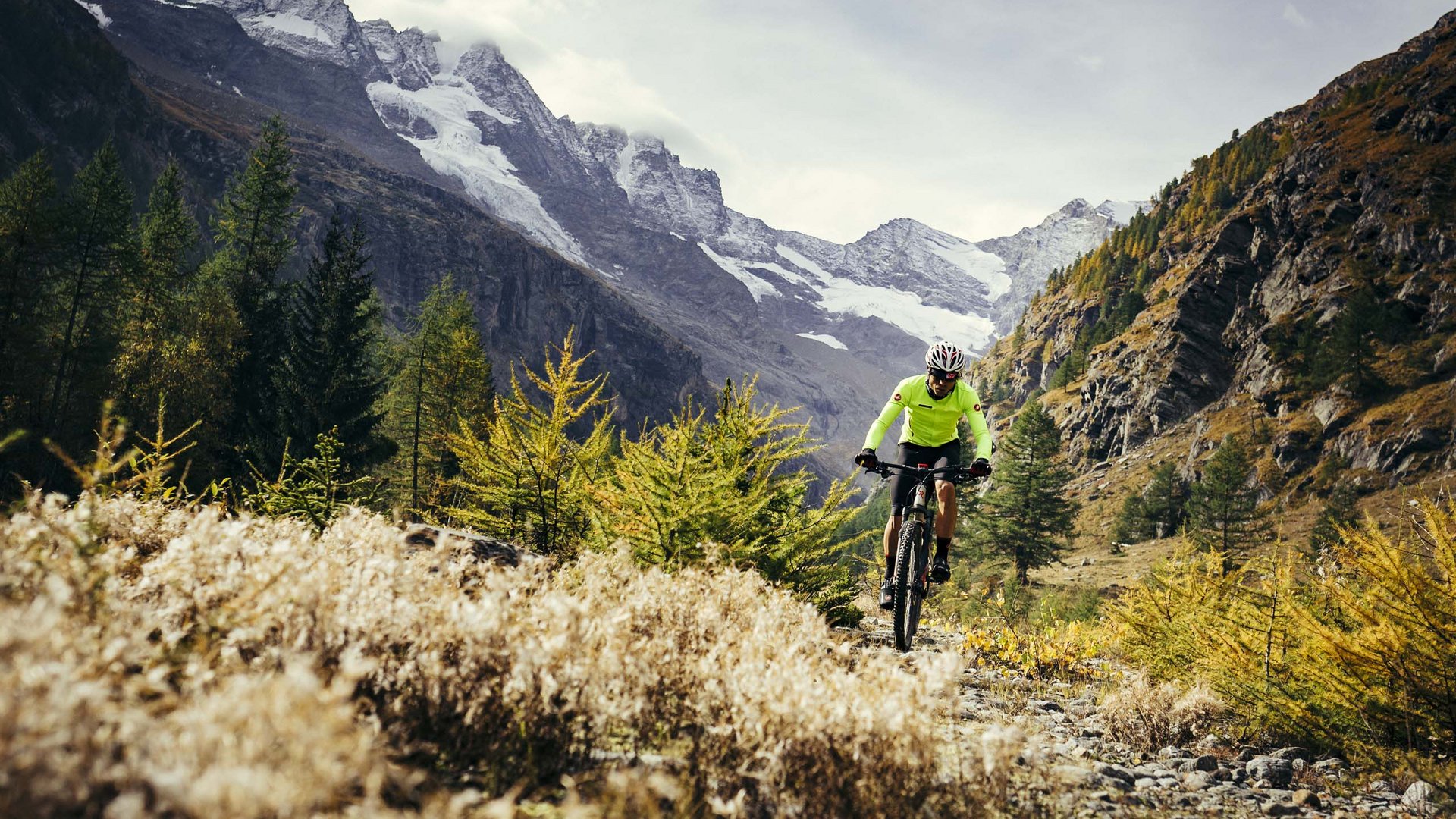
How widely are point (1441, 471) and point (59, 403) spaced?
80128 millimetres


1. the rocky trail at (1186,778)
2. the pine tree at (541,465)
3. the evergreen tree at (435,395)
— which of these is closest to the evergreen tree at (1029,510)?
the evergreen tree at (435,395)

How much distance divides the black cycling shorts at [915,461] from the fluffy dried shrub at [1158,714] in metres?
2.70

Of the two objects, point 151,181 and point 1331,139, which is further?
point 151,181

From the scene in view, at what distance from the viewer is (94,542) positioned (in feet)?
11.6

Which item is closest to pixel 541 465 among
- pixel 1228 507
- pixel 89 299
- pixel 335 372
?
pixel 335 372

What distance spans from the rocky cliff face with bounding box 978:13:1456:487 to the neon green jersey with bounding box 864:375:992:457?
63.1 meters

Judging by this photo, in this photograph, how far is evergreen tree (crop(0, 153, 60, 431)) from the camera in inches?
1067

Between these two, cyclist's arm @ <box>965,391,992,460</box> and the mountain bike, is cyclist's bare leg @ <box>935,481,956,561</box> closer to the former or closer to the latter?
the mountain bike

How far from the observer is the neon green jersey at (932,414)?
27.9 feet

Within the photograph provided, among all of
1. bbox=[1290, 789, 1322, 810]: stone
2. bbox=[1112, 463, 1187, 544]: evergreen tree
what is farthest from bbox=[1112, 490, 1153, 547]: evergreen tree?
bbox=[1290, 789, 1322, 810]: stone

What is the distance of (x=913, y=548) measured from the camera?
816cm

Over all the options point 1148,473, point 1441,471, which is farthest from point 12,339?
point 1148,473

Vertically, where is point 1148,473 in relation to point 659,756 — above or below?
above

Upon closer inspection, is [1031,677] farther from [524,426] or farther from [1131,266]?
[1131,266]
